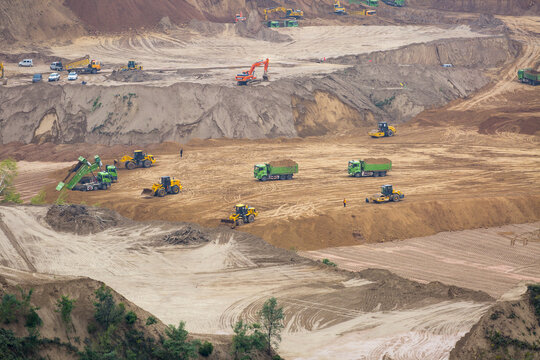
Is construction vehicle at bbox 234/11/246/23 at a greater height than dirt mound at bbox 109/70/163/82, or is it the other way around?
construction vehicle at bbox 234/11/246/23

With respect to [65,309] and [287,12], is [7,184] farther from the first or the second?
[287,12]

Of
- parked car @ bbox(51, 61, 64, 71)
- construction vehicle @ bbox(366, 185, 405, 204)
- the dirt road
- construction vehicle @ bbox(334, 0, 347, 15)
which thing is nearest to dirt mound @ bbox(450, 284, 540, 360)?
the dirt road

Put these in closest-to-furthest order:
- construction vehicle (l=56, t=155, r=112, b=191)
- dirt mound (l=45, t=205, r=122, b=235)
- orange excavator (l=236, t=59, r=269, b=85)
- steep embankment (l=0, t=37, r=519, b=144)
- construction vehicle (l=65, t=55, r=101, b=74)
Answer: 1. dirt mound (l=45, t=205, r=122, b=235)
2. construction vehicle (l=56, t=155, r=112, b=191)
3. steep embankment (l=0, t=37, r=519, b=144)
4. orange excavator (l=236, t=59, r=269, b=85)
5. construction vehicle (l=65, t=55, r=101, b=74)

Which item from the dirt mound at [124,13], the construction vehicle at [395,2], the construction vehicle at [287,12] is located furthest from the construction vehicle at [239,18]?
the construction vehicle at [395,2]

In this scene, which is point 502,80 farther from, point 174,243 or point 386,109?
point 174,243

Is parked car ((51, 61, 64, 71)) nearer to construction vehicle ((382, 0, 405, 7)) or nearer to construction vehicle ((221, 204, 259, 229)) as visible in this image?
construction vehicle ((221, 204, 259, 229))

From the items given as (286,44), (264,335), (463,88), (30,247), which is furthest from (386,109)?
(264,335)

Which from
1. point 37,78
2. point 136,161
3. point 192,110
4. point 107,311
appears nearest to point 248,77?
point 192,110
